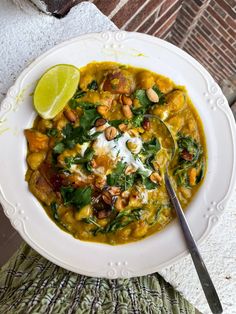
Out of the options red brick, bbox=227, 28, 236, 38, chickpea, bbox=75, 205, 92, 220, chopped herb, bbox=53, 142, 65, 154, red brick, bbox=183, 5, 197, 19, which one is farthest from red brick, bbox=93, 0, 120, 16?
red brick, bbox=227, 28, 236, 38

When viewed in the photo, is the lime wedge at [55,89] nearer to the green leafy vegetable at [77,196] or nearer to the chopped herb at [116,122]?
the chopped herb at [116,122]

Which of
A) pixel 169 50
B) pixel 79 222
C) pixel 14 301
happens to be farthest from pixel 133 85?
pixel 14 301

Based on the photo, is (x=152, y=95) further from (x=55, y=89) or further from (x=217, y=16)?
(x=217, y=16)

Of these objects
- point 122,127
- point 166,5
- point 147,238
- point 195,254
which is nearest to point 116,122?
point 122,127

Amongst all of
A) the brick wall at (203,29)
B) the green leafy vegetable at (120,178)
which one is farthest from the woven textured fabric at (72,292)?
the brick wall at (203,29)

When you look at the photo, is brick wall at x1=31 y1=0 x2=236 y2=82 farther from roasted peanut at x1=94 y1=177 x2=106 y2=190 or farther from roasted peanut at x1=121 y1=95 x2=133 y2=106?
roasted peanut at x1=94 y1=177 x2=106 y2=190

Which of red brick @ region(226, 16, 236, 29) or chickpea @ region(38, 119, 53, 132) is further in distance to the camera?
red brick @ region(226, 16, 236, 29)
